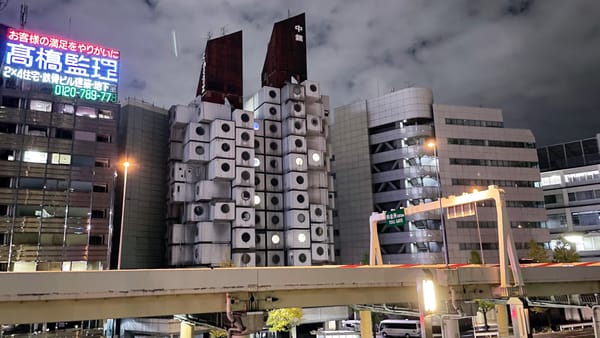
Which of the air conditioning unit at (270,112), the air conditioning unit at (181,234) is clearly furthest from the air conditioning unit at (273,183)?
the air conditioning unit at (181,234)

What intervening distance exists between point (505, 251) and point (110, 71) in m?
55.8

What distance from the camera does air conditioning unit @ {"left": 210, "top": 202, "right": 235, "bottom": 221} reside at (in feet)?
211

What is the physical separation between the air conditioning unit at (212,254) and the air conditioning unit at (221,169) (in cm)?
980

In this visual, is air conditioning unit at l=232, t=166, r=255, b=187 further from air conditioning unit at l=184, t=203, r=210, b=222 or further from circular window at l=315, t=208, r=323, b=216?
circular window at l=315, t=208, r=323, b=216

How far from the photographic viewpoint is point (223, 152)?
217 ft

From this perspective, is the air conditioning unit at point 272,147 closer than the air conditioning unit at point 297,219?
No

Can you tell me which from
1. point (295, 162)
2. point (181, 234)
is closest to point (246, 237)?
point (181, 234)

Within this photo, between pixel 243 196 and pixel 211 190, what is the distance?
187 inches

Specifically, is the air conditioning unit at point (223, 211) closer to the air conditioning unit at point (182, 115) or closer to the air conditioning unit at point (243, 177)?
the air conditioning unit at point (243, 177)

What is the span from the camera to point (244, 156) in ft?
225

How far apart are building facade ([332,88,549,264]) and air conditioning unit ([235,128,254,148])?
24598mm

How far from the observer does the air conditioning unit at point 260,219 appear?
70.6 metres

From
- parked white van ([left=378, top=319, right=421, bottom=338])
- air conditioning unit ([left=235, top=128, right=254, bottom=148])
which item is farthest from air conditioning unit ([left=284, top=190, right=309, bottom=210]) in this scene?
parked white van ([left=378, top=319, right=421, bottom=338])

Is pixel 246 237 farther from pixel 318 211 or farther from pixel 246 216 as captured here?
pixel 318 211
